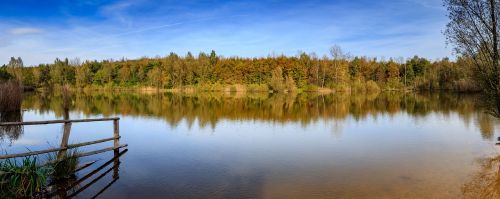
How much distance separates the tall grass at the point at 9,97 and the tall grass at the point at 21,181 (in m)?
19.1

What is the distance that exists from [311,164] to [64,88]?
94.4 ft

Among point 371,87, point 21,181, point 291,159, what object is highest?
point 371,87

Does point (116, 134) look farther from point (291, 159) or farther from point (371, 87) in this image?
point (371, 87)

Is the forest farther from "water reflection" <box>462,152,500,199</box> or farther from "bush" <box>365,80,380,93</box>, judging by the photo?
"water reflection" <box>462,152,500,199</box>

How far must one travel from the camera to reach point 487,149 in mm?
A: 12852

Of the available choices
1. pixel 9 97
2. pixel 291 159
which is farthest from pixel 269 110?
pixel 291 159

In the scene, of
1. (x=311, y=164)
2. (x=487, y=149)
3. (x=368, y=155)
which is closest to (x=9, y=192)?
(x=311, y=164)

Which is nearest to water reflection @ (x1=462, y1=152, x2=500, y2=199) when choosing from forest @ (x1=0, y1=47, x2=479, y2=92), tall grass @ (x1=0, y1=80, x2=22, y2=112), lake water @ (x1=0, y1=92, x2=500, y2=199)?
lake water @ (x1=0, y1=92, x2=500, y2=199)

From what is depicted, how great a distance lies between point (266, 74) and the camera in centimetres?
8462

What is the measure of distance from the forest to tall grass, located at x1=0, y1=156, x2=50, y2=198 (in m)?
67.7

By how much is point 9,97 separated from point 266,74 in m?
63.7

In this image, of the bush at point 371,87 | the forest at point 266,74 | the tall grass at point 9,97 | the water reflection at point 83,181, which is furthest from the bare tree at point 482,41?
the bush at point 371,87

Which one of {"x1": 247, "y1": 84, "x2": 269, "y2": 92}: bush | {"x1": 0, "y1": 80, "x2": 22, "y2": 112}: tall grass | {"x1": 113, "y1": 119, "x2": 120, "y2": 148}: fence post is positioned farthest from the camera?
{"x1": 247, "y1": 84, "x2": 269, "y2": 92}: bush

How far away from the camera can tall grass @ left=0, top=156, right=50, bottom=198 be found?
7102 mm
